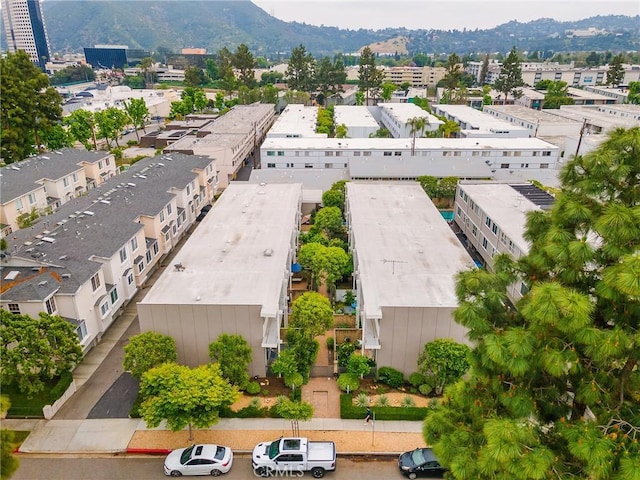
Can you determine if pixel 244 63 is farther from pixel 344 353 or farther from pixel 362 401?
pixel 362 401

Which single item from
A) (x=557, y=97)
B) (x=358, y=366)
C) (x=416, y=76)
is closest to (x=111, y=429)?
(x=358, y=366)

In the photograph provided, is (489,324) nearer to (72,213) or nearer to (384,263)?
(384,263)

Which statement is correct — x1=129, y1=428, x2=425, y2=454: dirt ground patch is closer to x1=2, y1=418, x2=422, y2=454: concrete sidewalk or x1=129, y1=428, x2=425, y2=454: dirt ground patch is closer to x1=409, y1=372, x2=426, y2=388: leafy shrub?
x1=2, y1=418, x2=422, y2=454: concrete sidewalk

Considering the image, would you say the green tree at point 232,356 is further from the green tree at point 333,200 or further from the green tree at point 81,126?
the green tree at point 81,126

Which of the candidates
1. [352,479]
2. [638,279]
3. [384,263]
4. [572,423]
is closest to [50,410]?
[352,479]

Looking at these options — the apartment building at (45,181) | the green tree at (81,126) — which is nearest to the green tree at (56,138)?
the green tree at (81,126)
